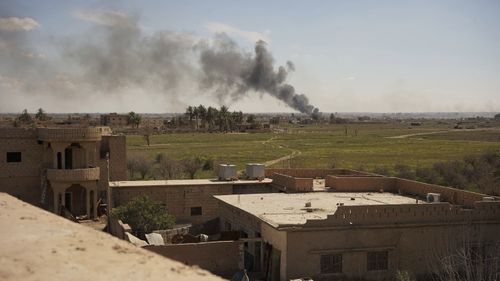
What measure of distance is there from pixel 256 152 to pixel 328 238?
199 ft

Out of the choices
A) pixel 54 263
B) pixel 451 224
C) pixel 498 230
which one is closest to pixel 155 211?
pixel 451 224

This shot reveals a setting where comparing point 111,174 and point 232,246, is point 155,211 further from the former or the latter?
point 111,174

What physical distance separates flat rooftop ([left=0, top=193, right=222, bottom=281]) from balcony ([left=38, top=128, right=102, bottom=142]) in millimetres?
21613

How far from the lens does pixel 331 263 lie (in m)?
21.2

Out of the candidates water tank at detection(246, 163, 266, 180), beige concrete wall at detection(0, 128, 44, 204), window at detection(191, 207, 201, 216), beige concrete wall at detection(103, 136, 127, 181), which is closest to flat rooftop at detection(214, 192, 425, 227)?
window at detection(191, 207, 201, 216)

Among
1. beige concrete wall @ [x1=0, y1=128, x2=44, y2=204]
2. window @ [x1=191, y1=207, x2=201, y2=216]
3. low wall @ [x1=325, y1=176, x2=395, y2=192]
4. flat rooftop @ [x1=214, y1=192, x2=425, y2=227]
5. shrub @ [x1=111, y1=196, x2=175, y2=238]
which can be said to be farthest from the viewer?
beige concrete wall @ [x1=0, y1=128, x2=44, y2=204]

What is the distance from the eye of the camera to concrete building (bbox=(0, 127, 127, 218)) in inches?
1247

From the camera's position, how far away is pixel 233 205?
2600cm

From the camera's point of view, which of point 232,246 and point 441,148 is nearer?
point 232,246

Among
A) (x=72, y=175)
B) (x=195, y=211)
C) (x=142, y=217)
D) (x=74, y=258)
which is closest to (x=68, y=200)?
(x=72, y=175)

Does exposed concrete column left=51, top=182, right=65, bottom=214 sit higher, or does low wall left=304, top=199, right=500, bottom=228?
low wall left=304, top=199, right=500, bottom=228

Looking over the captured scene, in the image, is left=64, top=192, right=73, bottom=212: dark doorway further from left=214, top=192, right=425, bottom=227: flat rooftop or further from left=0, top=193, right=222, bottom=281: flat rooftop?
left=0, top=193, right=222, bottom=281: flat rooftop

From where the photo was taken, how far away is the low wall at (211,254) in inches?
847

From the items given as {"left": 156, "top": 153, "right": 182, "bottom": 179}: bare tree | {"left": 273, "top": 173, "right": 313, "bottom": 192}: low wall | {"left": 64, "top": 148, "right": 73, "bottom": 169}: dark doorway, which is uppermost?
{"left": 64, "top": 148, "right": 73, "bottom": 169}: dark doorway
